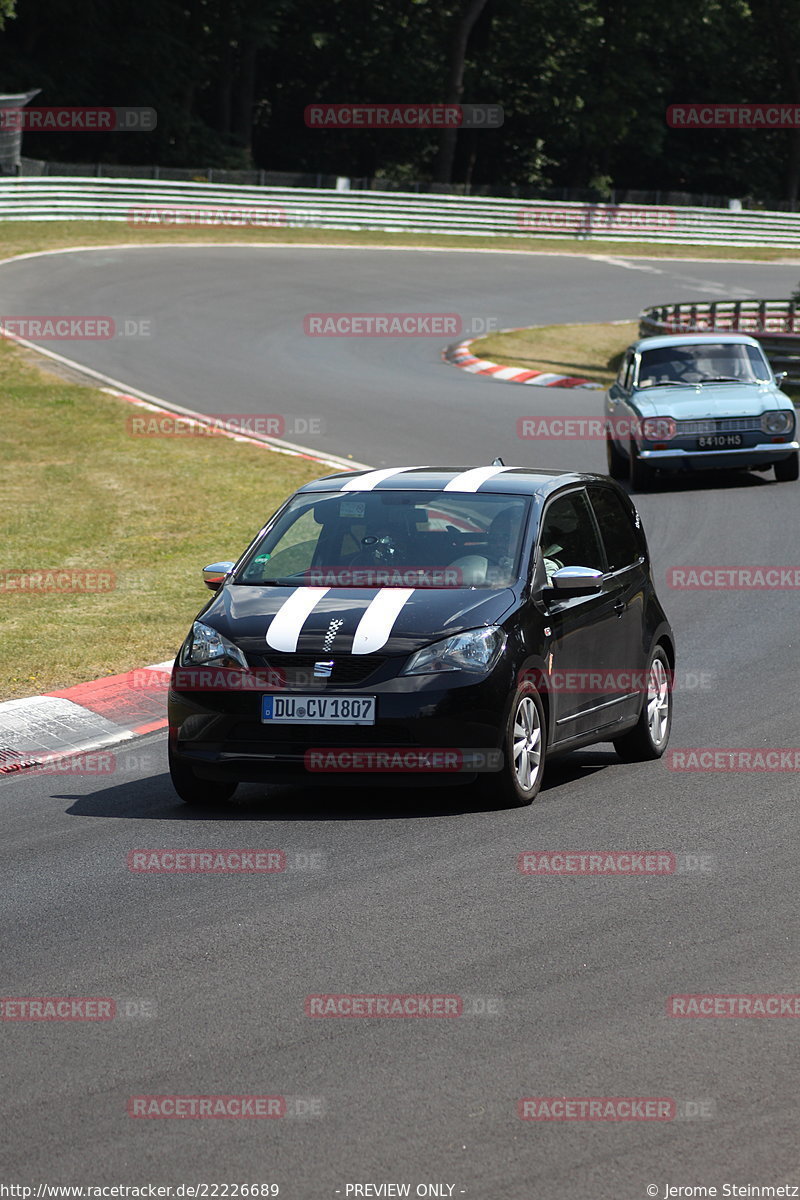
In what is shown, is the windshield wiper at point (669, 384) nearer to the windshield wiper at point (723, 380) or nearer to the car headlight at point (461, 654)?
the windshield wiper at point (723, 380)

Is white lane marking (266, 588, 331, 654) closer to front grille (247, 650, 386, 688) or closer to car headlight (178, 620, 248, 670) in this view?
front grille (247, 650, 386, 688)

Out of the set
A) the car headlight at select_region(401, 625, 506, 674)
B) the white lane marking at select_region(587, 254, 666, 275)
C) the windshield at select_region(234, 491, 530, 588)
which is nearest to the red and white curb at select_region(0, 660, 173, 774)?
the windshield at select_region(234, 491, 530, 588)

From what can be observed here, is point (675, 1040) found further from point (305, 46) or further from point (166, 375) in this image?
point (305, 46)

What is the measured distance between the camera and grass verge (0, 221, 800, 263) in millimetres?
46906

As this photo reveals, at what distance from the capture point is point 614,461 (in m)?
21.8

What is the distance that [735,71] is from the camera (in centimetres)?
8631

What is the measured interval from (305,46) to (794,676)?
69467 mm

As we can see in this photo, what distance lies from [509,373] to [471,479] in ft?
72.6

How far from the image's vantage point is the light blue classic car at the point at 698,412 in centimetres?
2038

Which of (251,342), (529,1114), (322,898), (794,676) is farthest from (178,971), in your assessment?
(251,342)

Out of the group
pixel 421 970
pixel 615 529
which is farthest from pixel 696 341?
pixel 421 970

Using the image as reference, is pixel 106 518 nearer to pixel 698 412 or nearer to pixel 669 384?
pixel 698 412

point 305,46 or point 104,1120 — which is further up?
point 305,46

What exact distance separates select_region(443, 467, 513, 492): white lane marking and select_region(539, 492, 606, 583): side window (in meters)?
0.42
